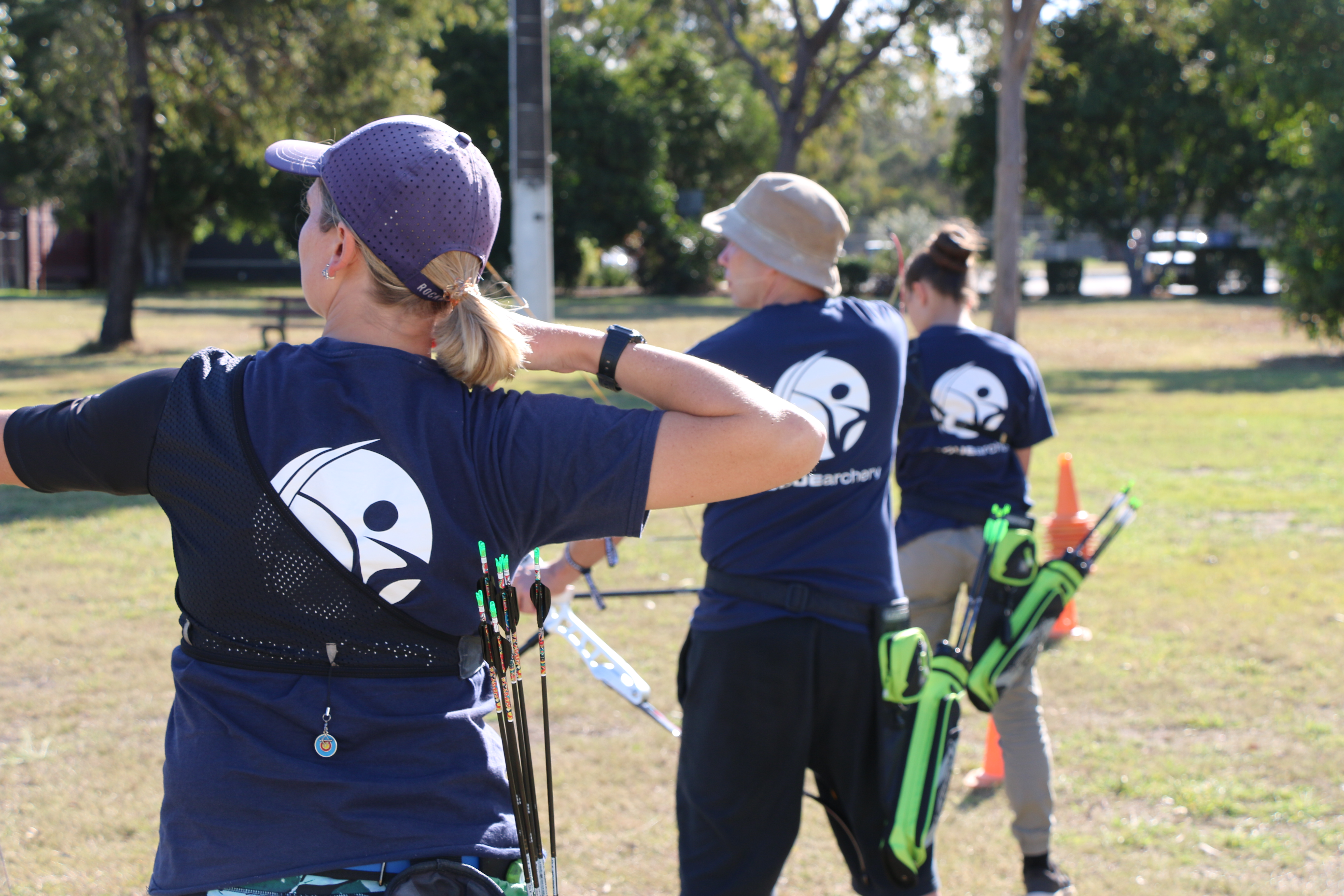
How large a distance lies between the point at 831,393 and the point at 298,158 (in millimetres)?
1619

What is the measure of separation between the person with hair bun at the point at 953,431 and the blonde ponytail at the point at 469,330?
2492 millimetres

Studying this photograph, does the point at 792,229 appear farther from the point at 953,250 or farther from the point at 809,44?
the point at 809,44

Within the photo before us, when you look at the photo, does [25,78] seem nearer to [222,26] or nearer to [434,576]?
[222,26]

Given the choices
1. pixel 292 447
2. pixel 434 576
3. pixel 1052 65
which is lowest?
pixel 434 576

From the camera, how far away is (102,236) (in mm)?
45062

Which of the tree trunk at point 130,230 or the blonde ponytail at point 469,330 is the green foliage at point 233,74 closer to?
the tree trunk at point 130,230

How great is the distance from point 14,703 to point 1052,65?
2761 centimetres

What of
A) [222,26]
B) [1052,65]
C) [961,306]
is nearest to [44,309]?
[222,26]

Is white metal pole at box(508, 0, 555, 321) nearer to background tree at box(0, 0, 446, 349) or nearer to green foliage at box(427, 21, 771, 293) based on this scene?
background tree at box(0, 0, 446, 349)

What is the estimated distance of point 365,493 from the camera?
170cm

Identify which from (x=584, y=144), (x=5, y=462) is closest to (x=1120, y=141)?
(x=584, y=144)

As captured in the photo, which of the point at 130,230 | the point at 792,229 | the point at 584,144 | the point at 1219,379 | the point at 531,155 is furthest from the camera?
the point at 584,144

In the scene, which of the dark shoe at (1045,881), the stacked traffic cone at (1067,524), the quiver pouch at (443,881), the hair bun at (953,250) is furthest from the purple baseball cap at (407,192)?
the stacked traffic cone at (1067,524)

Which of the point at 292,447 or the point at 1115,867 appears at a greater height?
the point at 292,447
